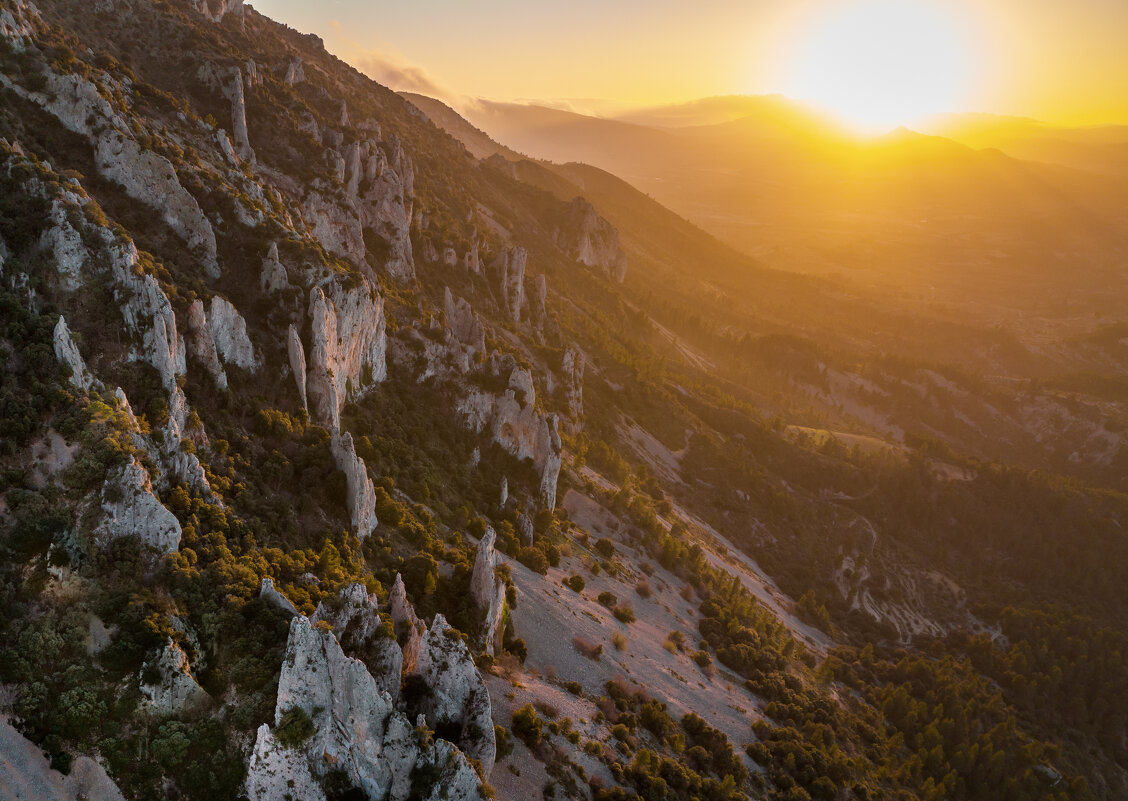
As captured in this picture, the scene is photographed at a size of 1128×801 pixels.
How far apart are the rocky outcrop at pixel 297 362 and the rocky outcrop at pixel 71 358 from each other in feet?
56.9

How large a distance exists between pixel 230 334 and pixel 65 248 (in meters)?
11.6

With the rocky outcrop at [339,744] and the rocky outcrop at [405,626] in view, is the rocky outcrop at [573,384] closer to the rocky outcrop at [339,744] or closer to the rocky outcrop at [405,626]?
the rocky outcrop at [405,626]

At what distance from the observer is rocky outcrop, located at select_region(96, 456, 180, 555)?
31469 mm

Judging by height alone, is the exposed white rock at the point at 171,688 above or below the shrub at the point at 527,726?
above

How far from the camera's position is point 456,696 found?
38.1 meters

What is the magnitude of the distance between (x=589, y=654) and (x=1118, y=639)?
110m

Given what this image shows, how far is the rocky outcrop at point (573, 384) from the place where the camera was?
115m

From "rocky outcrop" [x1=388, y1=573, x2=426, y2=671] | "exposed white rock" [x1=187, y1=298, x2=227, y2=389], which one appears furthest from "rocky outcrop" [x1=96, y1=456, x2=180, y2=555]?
"exposed white rock" [x1=187, y1=298, x2=227, y2=389]

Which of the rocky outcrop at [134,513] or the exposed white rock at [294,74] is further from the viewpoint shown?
the exposed white rock at [294,74]

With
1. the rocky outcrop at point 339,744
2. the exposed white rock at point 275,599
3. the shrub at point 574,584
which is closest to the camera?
the rocky outcrop at point 339,744

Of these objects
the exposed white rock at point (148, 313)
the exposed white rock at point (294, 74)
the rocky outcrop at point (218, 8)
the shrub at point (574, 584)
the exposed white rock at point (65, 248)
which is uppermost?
the rocky outcrop at point (218, 8)

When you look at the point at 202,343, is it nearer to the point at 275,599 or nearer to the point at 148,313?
the point at 148,313

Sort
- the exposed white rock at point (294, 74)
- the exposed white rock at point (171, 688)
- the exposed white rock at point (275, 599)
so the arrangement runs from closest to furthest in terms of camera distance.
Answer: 1. the exposed white rock at point (171, 688)
2. the exposed white rock at point (275, 599)
3. the exposed white rock at point (294, 74)

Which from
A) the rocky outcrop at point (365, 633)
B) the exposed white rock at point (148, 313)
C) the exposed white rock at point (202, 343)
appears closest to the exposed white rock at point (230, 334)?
the exposed white rock at point (202, 343)
